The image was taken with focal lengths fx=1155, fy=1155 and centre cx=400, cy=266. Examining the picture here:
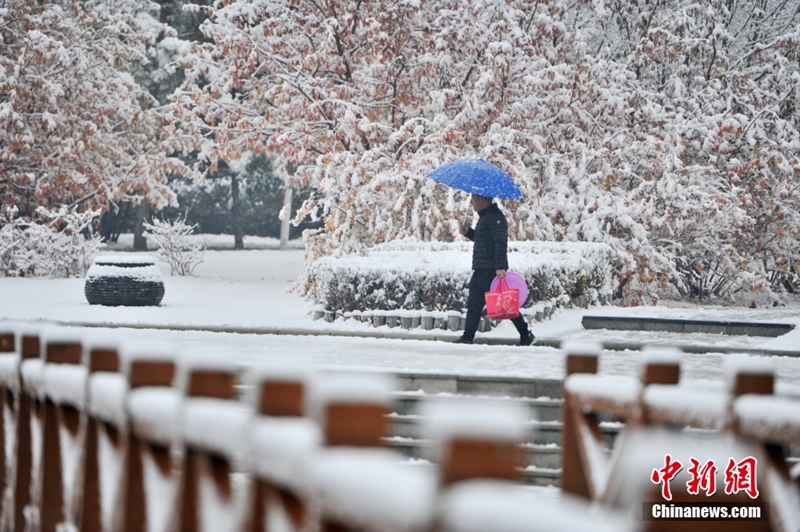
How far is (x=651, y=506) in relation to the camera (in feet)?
6.91

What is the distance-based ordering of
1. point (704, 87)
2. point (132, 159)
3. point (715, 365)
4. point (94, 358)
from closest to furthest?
point (94, 358) → point (715, 365) → point (704, 87) → point (132, 159)

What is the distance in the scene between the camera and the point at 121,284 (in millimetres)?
18656

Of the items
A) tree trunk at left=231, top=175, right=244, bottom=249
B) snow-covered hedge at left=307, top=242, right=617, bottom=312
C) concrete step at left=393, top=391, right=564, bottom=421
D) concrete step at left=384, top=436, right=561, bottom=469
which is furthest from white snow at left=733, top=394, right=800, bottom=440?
tree trunk at left=231, top=175, right=244, bottom=249

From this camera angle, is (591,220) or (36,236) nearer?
(591,220)

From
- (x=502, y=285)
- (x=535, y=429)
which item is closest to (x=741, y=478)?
(x=535, y=429)

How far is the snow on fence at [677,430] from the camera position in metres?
2.66

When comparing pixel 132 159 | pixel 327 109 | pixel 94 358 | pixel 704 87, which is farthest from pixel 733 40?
pixel 94 358

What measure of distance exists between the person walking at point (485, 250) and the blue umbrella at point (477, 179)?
18.8 inches

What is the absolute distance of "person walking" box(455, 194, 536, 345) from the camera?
12.4 m

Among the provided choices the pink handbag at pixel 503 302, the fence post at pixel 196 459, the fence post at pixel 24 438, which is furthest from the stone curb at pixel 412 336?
the fence post at pixel 196 459

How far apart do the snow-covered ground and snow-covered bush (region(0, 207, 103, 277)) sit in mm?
1133

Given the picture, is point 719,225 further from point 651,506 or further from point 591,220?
point 651,506

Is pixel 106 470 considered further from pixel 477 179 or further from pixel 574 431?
pixel 477 179

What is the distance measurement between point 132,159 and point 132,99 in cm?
196
